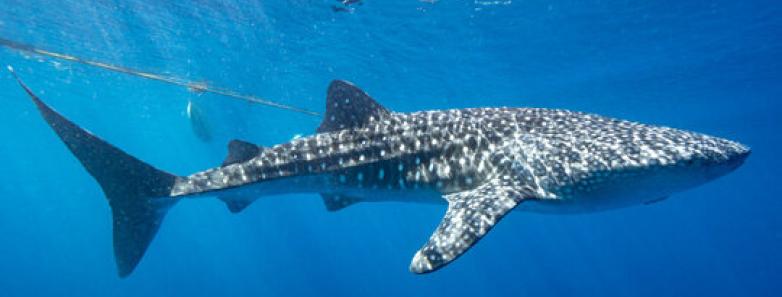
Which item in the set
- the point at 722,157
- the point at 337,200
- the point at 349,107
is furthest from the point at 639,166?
the point at 337,200

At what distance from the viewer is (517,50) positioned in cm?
2200

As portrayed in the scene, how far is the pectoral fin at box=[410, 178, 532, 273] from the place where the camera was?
183 inches

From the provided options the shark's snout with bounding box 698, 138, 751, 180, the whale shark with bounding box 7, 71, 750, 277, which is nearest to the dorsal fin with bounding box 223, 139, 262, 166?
the whale shark with bounding box 7, 71, 750, 277

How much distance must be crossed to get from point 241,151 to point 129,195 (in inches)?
59.3

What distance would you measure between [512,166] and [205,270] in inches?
2347

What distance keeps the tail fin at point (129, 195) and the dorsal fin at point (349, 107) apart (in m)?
2.34

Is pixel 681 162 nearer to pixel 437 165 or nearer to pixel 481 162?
pixel 481 162

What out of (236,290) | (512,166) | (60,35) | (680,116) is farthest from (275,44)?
(236,290)

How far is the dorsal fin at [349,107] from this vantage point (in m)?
6.75

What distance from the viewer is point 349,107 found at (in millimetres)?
6758

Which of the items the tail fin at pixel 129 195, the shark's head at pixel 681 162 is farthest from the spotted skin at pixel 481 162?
the tail fin at pixel 129 195

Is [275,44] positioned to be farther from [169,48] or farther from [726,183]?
[726,183]

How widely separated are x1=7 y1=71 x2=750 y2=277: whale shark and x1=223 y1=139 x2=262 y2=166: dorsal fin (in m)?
0.01

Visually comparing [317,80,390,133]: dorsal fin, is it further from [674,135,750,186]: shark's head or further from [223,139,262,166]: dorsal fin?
[674,135,750,186]: shark's head
